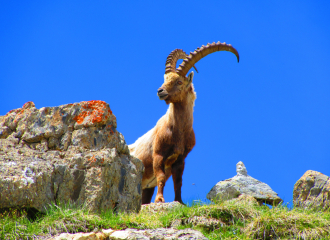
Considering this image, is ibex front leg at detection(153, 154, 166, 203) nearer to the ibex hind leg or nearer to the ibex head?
the ibex head

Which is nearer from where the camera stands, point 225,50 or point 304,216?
point 304,216

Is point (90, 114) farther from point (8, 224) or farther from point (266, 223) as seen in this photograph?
point (266, 223)

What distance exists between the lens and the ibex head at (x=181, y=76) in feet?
35.1

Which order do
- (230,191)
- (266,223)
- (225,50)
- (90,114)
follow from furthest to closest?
(225,50) → (230,191) → (90,114) → (266,223)

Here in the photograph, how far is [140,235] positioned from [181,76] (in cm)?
577

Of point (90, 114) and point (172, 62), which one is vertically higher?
point (172, 62)

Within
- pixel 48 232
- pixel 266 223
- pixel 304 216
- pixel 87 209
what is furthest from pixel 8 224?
pixel 304 216

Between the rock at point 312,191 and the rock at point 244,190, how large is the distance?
2.92ft

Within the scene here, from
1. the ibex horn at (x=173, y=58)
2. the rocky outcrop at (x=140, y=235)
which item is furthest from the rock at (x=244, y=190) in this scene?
the rocky outcrop at (x=140, y=235)

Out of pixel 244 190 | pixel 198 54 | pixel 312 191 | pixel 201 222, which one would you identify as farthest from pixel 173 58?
pixel 201 222

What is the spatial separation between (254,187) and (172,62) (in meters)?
4.23

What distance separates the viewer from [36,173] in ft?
21.1

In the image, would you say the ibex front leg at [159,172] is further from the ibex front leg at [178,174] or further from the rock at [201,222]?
the rock at [201,222]

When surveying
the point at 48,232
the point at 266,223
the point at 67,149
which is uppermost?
the point at 67,149
